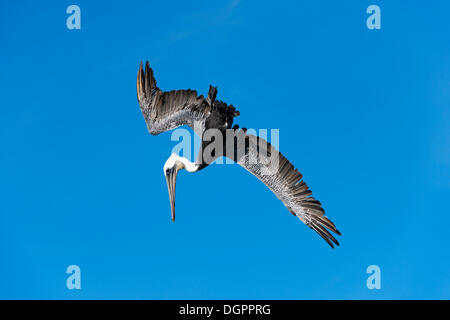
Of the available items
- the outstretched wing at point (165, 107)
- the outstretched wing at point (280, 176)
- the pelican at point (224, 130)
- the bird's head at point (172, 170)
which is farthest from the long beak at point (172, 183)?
the outstretched wing at point (280, 176)

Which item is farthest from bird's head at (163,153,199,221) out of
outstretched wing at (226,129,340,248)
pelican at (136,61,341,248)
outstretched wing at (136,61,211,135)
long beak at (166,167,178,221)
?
A: outstretched wing at (226,129,340,248)

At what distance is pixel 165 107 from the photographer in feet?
42.5

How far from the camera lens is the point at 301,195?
13359 mm

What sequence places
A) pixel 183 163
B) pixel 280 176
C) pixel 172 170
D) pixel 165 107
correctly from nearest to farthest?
pixel 165 107 → pixel 280 176 → pixel 183 163 → pixel 172 170

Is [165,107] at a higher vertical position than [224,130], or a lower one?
higher

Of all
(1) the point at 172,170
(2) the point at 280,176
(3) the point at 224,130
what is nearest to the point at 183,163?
(1) the point at 172,170

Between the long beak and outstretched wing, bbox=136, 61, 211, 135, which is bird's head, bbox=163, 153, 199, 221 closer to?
the long beak

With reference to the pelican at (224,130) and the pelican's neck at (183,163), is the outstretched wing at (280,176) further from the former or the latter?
the pelican's neck at (183,163)

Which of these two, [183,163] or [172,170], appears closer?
[183,163]

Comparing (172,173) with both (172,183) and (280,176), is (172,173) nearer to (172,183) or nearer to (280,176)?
(172,183)

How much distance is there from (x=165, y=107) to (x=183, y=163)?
1.92 m

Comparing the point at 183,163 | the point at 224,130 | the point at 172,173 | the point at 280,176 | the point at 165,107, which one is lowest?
the point at 280,176
